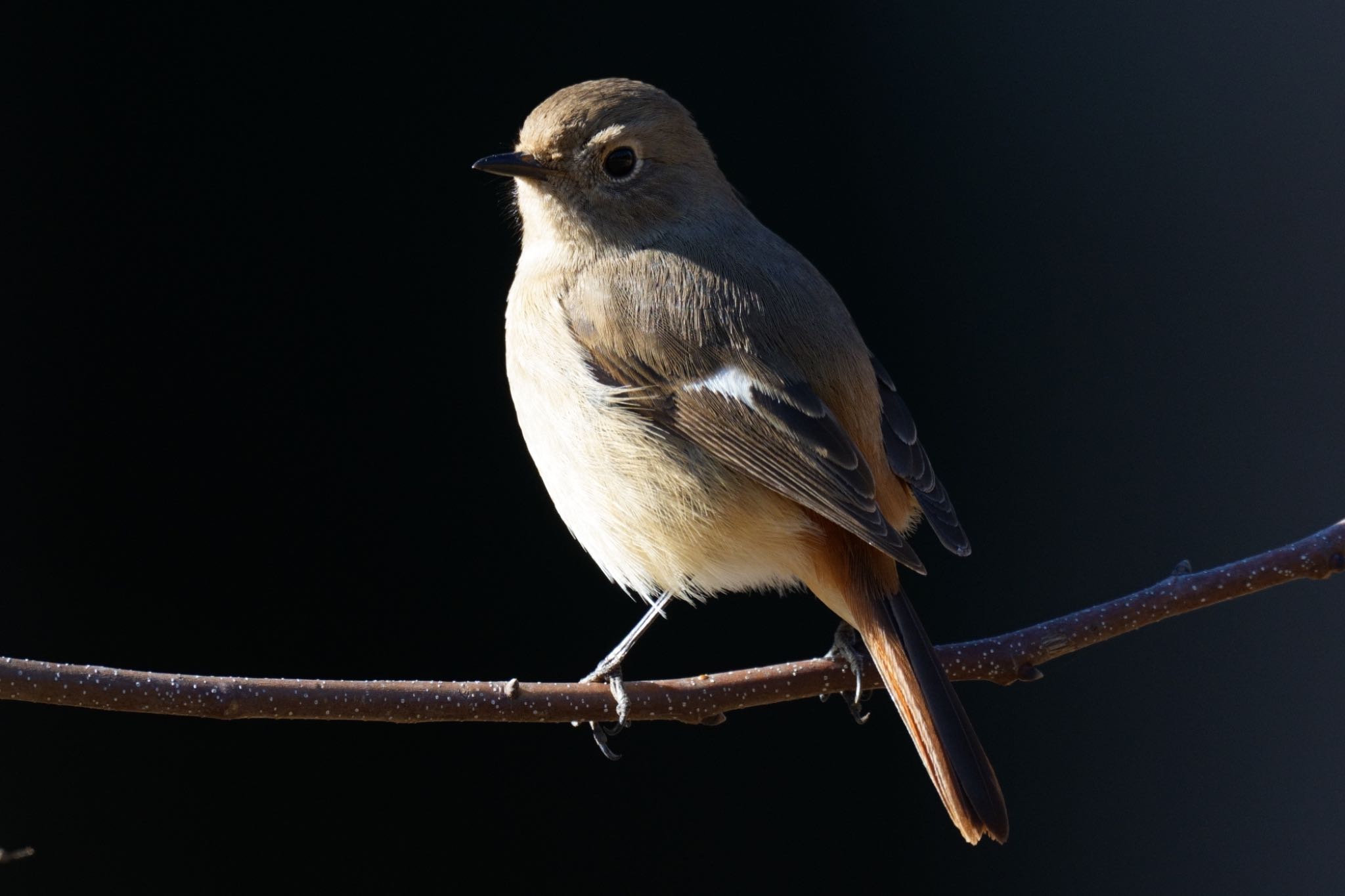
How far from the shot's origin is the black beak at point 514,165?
260 centimetres

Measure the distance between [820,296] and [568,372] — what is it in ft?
1.81

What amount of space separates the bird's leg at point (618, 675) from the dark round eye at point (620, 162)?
0.93m

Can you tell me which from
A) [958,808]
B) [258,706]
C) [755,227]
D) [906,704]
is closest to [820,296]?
[755,227]

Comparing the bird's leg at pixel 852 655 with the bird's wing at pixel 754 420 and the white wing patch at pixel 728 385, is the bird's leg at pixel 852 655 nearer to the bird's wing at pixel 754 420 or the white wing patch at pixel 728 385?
the bird's wing at pixel 754 420

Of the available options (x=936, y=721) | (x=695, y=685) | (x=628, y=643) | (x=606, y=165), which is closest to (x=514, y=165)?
(x=606, y=165)

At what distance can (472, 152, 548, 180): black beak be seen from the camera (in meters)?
2.60

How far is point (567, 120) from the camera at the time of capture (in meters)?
2.72

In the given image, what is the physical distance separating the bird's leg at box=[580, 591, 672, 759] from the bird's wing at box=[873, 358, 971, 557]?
1.79ft

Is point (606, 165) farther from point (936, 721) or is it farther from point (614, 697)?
point (936, 721)

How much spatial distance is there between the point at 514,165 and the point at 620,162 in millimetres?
276

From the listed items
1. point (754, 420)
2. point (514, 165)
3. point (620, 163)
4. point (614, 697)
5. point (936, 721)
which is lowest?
point (936, 721)

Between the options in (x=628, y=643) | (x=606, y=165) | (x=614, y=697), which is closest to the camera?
(x=614, y=697)

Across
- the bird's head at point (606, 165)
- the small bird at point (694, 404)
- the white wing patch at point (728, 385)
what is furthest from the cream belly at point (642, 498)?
the bird's head at point (606, 165)

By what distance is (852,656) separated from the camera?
2.45 meters
